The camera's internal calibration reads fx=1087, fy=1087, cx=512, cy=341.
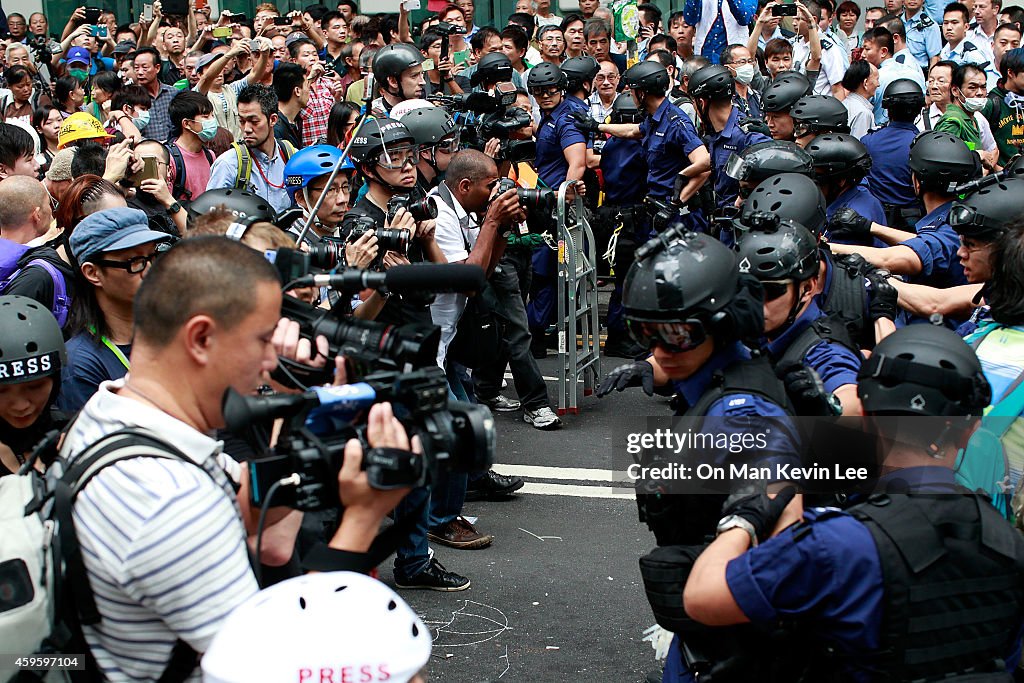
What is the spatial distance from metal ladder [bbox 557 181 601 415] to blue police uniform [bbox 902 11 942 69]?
28.0 ft

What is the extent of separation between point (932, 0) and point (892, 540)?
49.6 feet

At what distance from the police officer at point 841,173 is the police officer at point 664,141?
3312mm

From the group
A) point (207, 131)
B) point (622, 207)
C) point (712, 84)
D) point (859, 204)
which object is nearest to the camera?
point (859, 204)

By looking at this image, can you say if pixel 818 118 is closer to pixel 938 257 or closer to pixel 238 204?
pixel 938 257

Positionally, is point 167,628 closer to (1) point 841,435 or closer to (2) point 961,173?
(1) point 841,435

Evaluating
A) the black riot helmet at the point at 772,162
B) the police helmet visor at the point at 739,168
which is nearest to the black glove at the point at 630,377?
the black riot helmet at the point at 772,162

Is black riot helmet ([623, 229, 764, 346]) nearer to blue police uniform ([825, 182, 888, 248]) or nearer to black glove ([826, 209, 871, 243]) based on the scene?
black glove ([826, 209, 871, 243])

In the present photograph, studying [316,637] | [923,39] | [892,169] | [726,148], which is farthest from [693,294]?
[923,39]

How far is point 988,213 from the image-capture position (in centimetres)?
489

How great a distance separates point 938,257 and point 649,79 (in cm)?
477

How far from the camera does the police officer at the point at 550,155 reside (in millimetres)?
10001

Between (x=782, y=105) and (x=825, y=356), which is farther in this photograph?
(x=782, y=105)

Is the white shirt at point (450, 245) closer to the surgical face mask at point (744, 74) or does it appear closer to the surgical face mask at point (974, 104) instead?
the surgical face mask at point (974, 104)

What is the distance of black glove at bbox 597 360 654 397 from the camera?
3602 millimetres
